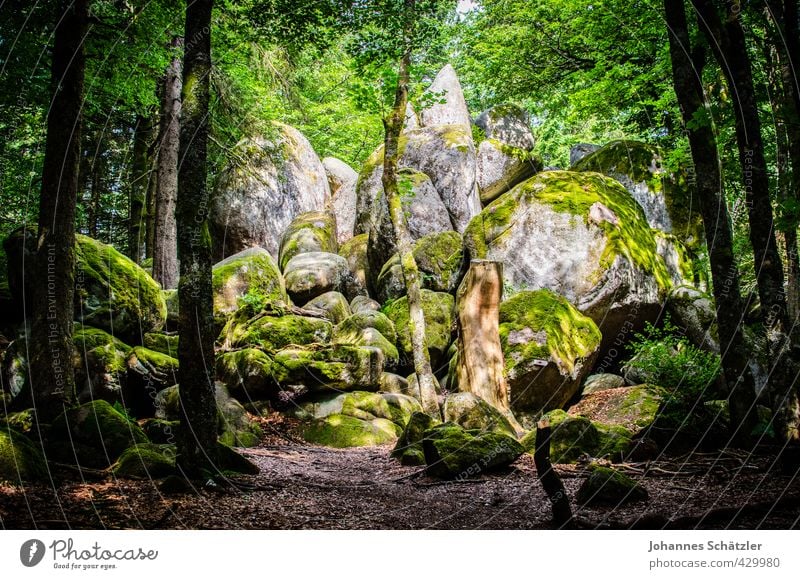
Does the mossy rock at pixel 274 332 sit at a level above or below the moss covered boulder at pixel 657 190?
below

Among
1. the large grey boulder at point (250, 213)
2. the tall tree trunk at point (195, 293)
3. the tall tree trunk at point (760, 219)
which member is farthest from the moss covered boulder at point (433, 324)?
the tall tree trunk at point (760, 219)

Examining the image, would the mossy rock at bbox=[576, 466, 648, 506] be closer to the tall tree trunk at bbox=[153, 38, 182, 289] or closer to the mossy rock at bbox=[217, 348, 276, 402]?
the mossy rock at bbox=[217, 348, 276, 402]

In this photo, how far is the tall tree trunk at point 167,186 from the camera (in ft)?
43.3

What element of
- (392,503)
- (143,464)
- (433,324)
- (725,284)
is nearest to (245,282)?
(433,324)

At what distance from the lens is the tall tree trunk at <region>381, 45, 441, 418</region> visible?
406 inches

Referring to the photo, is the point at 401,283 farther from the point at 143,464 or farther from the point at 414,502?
the point at 143,464

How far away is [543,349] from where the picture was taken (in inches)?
435

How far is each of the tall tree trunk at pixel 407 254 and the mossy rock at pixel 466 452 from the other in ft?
10.1

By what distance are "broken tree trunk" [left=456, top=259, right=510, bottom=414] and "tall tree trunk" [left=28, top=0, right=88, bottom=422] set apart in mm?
6148

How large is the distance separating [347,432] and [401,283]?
6.08 m

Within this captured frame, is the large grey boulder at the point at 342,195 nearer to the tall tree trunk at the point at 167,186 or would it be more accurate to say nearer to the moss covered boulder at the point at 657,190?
the tall tree trunk at the point at 167,186

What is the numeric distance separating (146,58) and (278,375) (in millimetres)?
5811

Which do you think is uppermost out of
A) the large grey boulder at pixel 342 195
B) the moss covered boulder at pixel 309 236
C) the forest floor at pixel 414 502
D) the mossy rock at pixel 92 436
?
the large grey boulder at pixel 342 195

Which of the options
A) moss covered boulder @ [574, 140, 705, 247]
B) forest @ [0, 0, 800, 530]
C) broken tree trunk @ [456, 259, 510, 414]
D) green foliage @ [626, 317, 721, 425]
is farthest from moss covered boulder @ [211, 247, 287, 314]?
moss covered boulder @ [574, 140, 705, 247]
